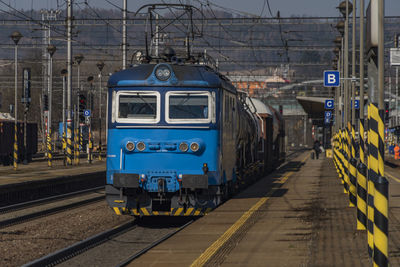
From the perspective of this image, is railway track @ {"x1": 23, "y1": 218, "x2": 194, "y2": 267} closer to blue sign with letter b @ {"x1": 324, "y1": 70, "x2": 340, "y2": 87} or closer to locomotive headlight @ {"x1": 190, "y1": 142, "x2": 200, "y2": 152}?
locomotive headlight @ {"x1": 190, "y1": 142, "x2": 200, "y2": 152}

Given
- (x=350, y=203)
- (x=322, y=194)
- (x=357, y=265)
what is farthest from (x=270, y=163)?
(x=357, y=265)

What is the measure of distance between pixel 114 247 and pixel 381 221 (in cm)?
639

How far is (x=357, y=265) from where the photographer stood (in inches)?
382

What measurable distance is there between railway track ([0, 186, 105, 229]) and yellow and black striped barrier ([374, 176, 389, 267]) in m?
10.4

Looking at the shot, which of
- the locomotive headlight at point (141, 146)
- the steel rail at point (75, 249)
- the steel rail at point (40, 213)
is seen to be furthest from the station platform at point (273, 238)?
the steel rail at point (40, 213)

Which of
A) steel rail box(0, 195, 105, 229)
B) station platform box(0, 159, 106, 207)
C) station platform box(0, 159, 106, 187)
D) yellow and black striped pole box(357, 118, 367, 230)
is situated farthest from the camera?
station platform box(0, 159, 106, 187)

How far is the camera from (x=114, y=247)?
1357cm

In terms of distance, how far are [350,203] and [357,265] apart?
8927 mm

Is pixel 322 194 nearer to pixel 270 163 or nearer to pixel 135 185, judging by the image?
pixel 135 185

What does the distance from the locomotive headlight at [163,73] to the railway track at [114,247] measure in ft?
10.8

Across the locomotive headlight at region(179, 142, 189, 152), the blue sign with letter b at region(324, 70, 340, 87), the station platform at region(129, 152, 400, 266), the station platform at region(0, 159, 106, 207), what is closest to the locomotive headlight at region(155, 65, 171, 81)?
the locomotive headlight at region(179, 142, 189, 152)

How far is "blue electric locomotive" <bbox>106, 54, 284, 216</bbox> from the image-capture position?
15586mm

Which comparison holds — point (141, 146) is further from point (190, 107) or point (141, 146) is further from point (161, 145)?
point (190, 107)

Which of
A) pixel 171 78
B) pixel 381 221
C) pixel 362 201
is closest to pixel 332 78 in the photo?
pixel 171 78
